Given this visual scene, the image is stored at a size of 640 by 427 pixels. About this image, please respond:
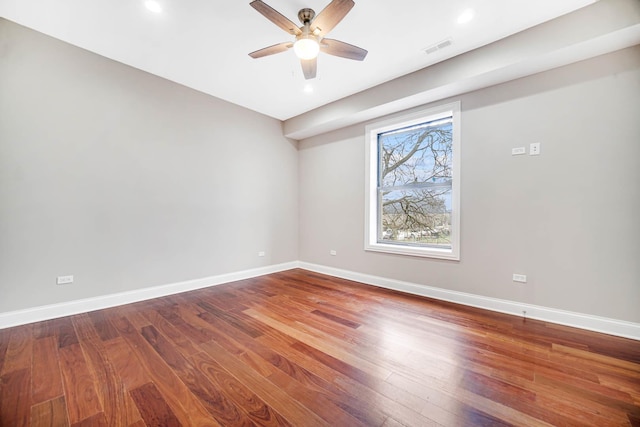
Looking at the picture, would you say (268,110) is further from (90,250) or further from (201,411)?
(201,411)

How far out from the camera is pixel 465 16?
2.35 meters

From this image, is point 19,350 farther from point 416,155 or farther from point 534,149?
point 534,149

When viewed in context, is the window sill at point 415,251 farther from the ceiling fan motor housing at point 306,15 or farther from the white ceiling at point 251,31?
the ceiling fan motor housing at point 306,15

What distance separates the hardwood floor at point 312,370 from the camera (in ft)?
4.77

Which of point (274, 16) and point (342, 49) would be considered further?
point (342, 49)

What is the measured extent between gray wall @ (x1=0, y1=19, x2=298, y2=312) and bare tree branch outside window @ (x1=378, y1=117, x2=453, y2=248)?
95.7 inches

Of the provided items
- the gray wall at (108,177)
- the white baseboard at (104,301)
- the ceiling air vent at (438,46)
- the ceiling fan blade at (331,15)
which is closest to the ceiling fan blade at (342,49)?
the ceiling fan blade at (331,15)

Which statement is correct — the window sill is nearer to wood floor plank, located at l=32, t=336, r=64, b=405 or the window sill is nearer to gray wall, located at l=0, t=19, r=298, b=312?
gray wall, located at l=0, t=19, r=298, b=312

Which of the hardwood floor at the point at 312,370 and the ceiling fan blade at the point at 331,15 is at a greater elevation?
the ceiling fan blade at the point at 331,15

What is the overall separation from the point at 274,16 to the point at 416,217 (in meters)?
3.10

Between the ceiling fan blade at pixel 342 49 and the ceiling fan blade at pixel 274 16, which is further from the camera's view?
the ceiling fan blade at pixel 342 49

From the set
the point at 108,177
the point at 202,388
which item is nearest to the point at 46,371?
the point at 202,388

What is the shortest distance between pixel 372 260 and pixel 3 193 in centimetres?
445

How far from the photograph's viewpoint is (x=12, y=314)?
99.4 inches
